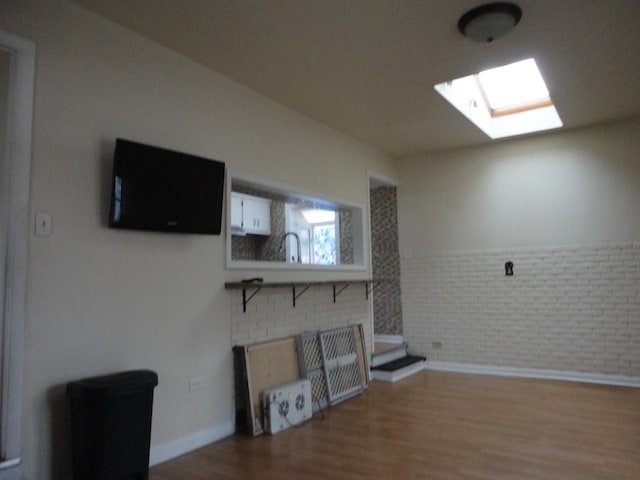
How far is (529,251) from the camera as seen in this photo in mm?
5375

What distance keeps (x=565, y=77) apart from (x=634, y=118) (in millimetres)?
1685

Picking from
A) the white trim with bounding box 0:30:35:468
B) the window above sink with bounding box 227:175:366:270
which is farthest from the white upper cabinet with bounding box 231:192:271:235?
the white trim with bounding box 0:30:35:468

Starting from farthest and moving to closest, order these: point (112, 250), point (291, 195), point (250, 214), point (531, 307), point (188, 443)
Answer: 1. point (250, 214)
2. point (531, 307)
3. point (291, 195)
4. point (188, 443)
5. point (112, 250)

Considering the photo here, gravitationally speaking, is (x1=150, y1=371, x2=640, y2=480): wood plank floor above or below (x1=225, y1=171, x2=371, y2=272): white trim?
below

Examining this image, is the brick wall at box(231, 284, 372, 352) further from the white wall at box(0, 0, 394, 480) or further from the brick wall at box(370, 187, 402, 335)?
the brick wall at box(370, 187, 402, 335)

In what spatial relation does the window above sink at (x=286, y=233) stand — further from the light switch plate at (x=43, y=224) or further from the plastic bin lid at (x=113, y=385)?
the light switch plate at (x=43, y=224)

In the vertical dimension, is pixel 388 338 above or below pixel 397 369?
above

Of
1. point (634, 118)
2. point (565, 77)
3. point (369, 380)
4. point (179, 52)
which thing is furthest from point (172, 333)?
point (634, 118)

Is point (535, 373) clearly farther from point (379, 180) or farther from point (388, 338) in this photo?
point (379, 180)

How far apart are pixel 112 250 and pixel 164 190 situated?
0.51 meters

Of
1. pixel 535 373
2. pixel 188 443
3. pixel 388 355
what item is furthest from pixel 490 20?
pixel 535 373

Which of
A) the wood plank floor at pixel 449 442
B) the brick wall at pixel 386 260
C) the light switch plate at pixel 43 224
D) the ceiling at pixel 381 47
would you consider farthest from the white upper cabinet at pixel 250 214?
the light switch plate at pixel 43 224

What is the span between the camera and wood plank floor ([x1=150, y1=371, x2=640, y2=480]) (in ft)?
8.98

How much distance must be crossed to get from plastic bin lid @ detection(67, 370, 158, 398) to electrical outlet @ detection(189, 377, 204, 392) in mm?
613
